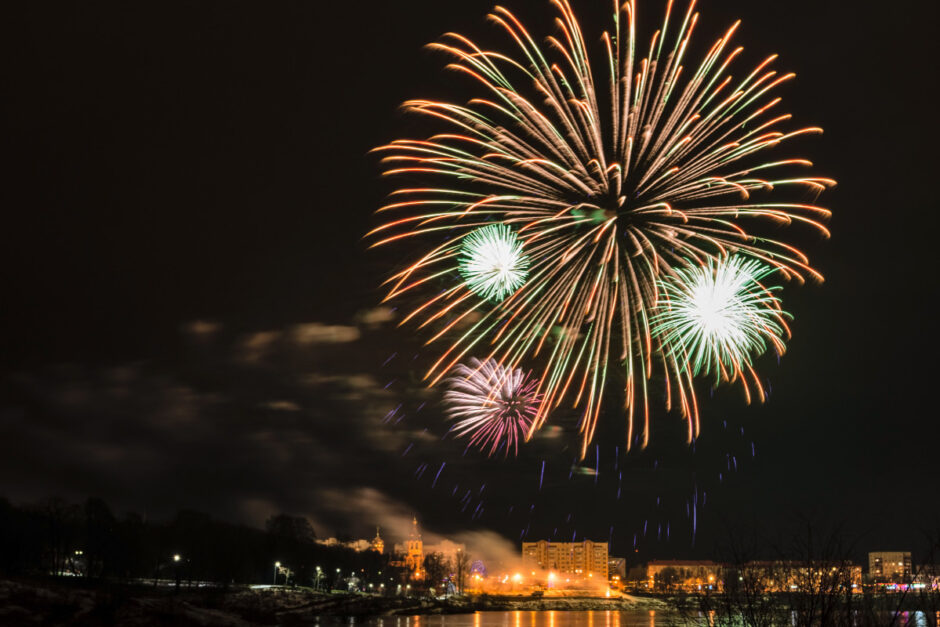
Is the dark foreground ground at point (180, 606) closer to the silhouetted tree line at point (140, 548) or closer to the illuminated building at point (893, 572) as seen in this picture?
the silhouetted tree line at point (140, 548)

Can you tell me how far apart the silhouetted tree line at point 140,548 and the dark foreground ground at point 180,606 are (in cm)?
781

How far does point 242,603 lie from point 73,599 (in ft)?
95.9

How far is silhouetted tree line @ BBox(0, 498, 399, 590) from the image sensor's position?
238 feet

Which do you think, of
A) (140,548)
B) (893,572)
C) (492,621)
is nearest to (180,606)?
(140,548)

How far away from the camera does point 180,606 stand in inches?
2016

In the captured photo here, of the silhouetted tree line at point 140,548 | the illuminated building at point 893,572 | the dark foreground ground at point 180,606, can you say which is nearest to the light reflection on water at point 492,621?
the dark foreground ground at point 180,606

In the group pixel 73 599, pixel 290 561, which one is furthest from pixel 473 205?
pixel 290 561

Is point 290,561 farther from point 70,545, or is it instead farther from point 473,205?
point 473,205

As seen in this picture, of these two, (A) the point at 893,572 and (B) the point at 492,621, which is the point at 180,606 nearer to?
(B) the point at 492,621

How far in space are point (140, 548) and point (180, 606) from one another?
3367 centimetres

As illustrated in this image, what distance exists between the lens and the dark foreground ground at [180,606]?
40.5 metres

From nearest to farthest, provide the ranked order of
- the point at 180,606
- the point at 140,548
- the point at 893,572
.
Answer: the point at 893,572 → the point at 180,606 → the point at 140,548

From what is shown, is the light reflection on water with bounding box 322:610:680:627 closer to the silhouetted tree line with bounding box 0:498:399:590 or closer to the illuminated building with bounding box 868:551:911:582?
the silhouetted tree line with bounding box 0:498:399:590

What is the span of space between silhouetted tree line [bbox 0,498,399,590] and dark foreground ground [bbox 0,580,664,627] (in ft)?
25.6
